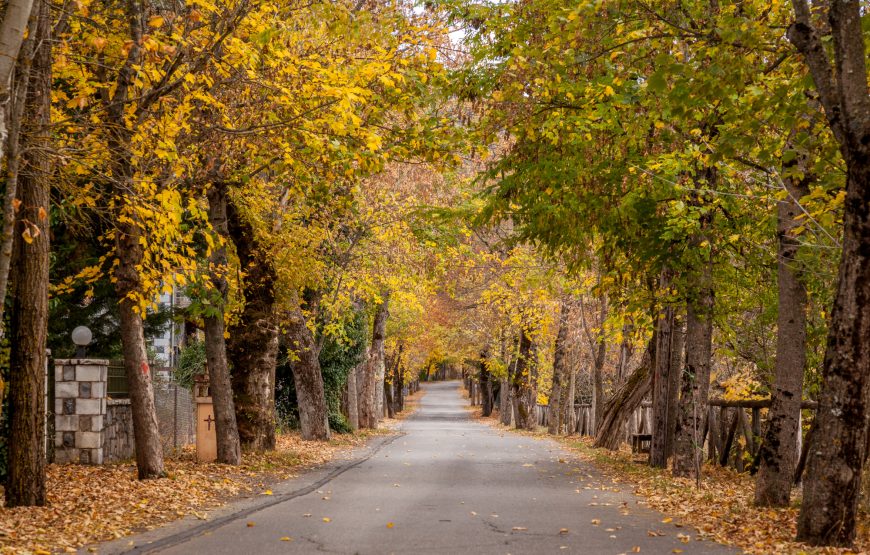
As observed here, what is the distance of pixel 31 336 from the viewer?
11117mm

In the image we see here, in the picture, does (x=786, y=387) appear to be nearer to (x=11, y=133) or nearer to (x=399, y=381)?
(x=11, y=133)

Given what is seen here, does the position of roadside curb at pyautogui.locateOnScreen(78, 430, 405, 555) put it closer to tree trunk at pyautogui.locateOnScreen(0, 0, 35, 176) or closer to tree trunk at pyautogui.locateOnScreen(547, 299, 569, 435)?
tree trunk at pyautogui.locateOnScreen(0, 0, 35, 176)

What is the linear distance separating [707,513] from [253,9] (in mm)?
8603

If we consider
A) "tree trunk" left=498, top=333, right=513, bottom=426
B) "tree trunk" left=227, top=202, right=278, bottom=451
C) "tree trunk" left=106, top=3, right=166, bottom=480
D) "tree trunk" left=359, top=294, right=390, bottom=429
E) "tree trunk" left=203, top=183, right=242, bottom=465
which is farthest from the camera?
"tree trunk" left=498, top=333, right=513, bottom=426

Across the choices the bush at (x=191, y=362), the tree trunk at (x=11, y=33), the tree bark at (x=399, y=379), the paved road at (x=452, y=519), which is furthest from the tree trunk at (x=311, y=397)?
the tree bark at (x=399, y=379)

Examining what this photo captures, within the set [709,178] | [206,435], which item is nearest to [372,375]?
[206,435]

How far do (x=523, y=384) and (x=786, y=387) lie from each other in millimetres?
32786

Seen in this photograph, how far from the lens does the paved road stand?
9.43 metres

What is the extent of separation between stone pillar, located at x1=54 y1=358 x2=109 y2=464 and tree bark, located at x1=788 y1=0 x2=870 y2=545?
11788 mm

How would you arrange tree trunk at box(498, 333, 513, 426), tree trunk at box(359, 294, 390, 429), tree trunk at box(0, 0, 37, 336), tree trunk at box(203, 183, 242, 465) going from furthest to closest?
tree trunk at box(498, 333, 513, 426)
tree trunk at box(359, 294, 390, 429)
tree trunk at box(203, 183, 242, 465)
tree trunk at box(0, 0, 37, 336)

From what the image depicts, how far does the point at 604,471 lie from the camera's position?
19.8 metres

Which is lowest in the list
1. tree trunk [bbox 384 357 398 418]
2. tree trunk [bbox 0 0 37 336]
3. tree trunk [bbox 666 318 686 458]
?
tree trunk [bbox 384 357 398 418]

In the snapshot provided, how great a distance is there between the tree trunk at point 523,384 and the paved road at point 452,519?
24.1 metres

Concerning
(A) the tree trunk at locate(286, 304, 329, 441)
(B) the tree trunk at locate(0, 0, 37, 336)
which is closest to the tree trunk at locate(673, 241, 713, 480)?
(B) the tree trunk at locate(0, 0, 37, 336)
